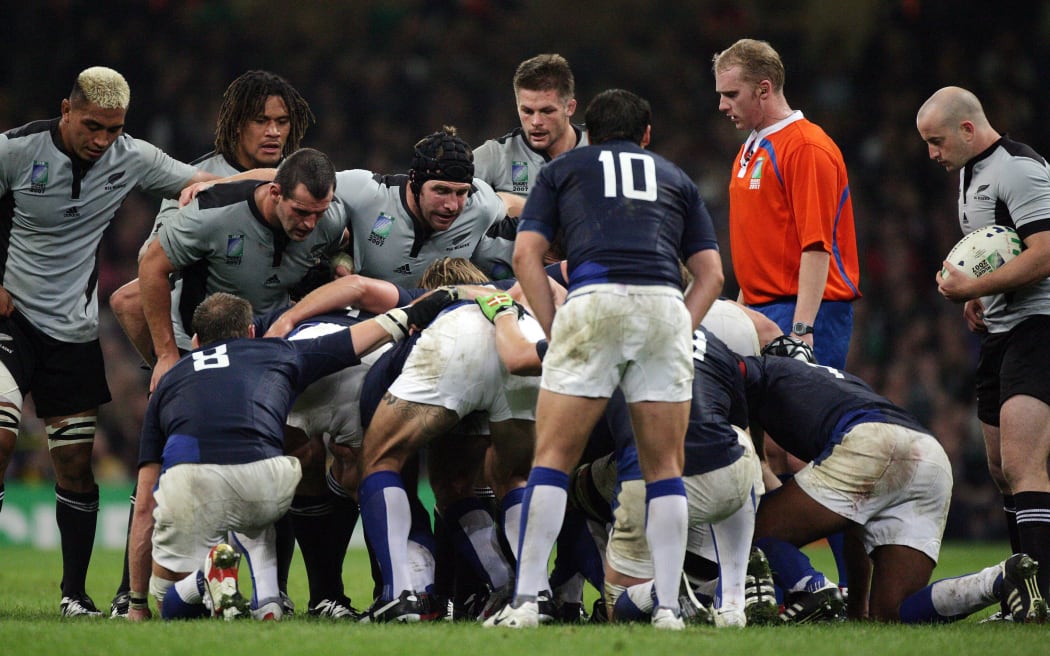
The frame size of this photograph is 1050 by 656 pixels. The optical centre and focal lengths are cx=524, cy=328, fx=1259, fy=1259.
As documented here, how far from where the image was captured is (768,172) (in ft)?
22.9

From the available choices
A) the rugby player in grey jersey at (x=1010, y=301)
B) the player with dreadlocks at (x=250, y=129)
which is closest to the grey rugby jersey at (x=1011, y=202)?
the rugby player in grey jersey at (x=1010, y=301)

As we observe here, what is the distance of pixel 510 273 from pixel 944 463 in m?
2.94

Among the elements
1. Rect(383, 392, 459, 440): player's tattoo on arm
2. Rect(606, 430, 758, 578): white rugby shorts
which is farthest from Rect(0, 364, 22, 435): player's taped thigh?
Rect(606, 430, 758, 578): white rugby shorts

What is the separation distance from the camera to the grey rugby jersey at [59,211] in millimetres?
6805

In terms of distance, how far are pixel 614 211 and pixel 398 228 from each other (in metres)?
2.25

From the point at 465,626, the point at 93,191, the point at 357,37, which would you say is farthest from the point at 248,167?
the point at 357,37

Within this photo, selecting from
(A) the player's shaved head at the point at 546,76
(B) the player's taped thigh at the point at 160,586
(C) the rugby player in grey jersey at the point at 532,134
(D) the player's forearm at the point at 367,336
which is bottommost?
(B) the player's taped thigh at the point at 160,586

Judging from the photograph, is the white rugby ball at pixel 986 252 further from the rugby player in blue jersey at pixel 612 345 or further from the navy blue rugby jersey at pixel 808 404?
the rugby player in blue jersey at pixel 612 345

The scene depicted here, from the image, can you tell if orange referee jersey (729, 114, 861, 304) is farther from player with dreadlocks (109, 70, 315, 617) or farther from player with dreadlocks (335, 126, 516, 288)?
player with dreadlocks (109, 70, 315, 617)

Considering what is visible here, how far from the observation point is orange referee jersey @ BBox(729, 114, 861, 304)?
6.84m

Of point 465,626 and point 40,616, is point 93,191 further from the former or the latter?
point 465,626

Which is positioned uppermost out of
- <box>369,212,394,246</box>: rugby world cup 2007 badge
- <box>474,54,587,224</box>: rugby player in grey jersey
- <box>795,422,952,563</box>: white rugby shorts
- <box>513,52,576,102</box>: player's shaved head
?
<box>513,52,576,102</box>: player's shaved head

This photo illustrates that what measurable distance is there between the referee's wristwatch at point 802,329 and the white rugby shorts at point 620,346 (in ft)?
5.56

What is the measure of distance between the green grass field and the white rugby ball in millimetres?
1750
